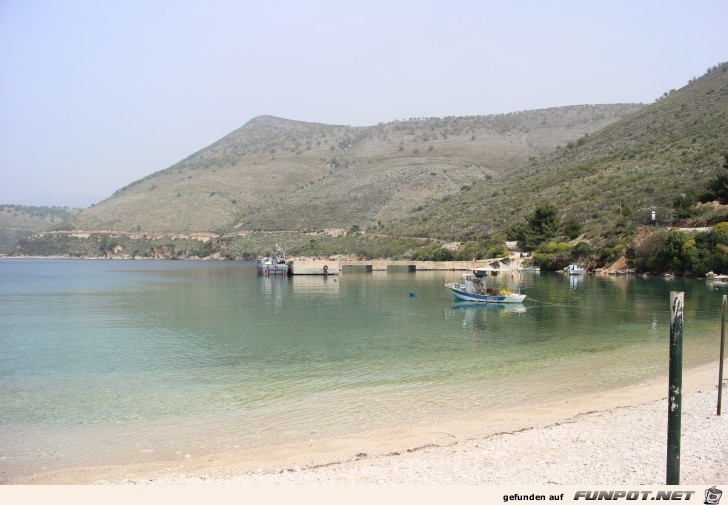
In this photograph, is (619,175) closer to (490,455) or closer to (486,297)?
(486,297)

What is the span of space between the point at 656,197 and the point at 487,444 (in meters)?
62.6

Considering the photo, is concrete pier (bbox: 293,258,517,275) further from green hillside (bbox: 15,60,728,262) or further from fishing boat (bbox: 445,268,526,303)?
fishing boat (bbox: 445,268,526,303)

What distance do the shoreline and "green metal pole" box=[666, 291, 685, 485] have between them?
676 mm

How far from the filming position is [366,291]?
4772cm

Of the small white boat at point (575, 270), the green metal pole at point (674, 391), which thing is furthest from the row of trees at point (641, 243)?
the green metal pole at point (674, 391)

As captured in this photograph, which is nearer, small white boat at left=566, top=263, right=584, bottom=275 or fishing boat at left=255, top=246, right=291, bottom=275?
small white boat at left=566, top=263, right=584, bottom=275

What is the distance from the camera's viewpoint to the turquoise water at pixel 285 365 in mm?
12023

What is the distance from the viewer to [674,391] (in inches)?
277

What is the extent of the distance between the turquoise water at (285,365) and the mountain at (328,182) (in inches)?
3037

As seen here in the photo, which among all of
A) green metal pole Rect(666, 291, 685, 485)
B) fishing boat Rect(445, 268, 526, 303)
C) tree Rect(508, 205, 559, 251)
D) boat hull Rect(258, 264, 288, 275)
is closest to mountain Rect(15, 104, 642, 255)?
boat hull Rect(258, 264, 288, 275)

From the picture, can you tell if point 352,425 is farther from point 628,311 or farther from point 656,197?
point 656,197

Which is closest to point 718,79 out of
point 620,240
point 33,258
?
point 620,240

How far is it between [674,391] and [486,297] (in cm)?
2861

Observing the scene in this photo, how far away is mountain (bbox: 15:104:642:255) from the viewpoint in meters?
123
